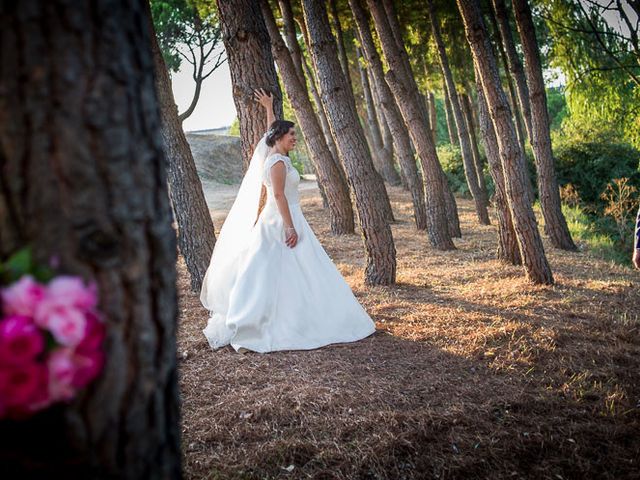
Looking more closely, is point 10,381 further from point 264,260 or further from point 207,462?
point 264,260

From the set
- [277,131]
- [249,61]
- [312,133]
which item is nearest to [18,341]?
[277,131]

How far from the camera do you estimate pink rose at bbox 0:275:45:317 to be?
3.60ft

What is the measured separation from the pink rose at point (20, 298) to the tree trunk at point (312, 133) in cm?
936

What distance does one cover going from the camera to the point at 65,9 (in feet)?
3.80

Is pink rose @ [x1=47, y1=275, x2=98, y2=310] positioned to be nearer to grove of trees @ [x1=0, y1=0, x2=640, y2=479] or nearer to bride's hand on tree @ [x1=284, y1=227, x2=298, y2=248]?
grove of trees @ [x1=0, y1=0, x2=640, y2=479]

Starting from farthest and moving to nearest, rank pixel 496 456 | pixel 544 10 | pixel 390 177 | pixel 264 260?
pixel 390 177
pixel 544 10
pixel 264 260
pixel 496 456

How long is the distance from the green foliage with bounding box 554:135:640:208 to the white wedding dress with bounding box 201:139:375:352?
567 inches

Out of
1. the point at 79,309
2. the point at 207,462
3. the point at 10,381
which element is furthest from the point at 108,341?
the point at 207,462

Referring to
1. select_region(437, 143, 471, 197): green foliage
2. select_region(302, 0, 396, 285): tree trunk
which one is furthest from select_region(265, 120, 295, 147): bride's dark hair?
select_region(437, 143, 471, 197): green foliage

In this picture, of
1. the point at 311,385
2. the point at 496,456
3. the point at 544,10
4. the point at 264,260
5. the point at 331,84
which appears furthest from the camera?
the point at 544,10

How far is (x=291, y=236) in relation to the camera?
5.12m

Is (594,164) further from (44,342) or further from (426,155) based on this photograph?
(44,342)

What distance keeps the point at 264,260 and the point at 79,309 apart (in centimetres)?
392

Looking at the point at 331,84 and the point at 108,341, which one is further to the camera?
the point at 331,84
